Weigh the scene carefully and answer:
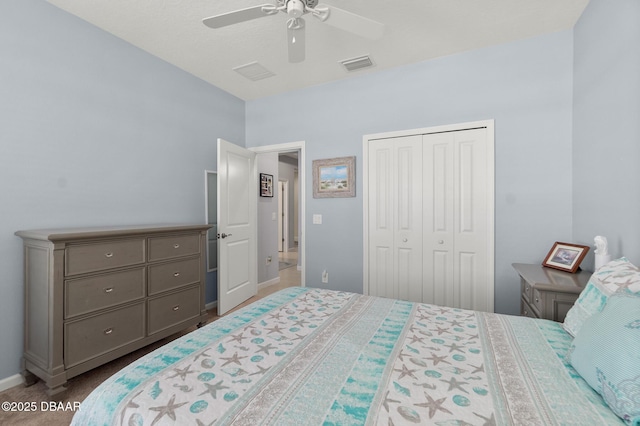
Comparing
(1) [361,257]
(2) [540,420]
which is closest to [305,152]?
(1) [361,257]

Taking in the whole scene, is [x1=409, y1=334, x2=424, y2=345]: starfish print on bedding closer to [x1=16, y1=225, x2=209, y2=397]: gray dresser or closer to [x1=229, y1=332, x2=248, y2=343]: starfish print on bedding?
[x1=229, y1=332, x2=248, y2=343]: starfish print on bedding

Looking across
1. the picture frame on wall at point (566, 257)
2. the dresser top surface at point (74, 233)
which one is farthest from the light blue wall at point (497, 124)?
the dresser top surface at point (74, 233)

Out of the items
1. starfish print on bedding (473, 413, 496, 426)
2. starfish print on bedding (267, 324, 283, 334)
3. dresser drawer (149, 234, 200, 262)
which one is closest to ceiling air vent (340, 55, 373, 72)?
dresser drawer (149, 234, 200, 262)

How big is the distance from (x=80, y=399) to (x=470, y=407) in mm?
2419

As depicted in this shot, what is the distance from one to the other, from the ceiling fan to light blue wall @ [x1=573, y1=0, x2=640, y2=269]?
1.45 metres

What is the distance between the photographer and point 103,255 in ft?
6.98

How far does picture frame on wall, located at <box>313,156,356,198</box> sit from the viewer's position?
136 inches

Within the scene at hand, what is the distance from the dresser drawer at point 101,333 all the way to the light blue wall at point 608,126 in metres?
3.38

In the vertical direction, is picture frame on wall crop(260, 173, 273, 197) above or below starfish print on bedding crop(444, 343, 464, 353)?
above

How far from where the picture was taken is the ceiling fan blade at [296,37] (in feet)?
5.92

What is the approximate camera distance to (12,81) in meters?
2.05

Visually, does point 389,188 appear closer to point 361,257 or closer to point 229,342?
point 361,257

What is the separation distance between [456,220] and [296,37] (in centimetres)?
221

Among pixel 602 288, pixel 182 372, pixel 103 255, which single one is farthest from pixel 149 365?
pixel 602 288
